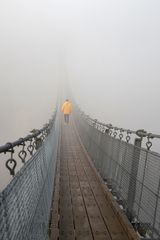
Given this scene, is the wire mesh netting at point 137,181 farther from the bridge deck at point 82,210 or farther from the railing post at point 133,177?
the bridge deck at point 82,210

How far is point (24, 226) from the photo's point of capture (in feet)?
10.8

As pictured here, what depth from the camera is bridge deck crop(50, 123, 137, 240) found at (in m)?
6.26

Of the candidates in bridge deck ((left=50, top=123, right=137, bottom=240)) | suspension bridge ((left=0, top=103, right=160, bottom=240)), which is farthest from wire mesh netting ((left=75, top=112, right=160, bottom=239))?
bridge deck ((left=50, top=123, right=137, bottom=240))

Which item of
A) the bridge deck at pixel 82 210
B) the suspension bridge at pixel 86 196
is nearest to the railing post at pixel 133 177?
the suspension bridge at pixel 86 196

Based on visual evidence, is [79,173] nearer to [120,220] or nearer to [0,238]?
[120,220]

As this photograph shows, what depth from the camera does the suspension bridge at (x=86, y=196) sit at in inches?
127

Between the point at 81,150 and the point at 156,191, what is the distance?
11960 mm

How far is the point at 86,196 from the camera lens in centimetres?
882

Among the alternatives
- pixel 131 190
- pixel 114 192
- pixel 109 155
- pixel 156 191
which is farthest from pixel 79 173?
pixel 156 191

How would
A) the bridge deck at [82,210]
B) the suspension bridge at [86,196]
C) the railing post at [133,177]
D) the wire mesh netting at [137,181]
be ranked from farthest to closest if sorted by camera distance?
the railing post at [133,177] < the bridge deck at [82,210] < the wire mesh netting at [137,181] < the suspension bridge at [86,196]

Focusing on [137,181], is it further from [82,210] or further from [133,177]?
[82,210]

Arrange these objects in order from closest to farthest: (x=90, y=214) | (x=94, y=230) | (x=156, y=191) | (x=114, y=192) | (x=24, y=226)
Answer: (x=24, y=226)
(x=156, y=191)
(x=94, y=230)
(x=90, y=214)
(x=114, y=192)

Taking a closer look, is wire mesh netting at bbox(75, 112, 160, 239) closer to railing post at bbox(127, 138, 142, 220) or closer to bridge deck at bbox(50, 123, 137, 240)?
railing post at bbox(127, 138, 142, 220)

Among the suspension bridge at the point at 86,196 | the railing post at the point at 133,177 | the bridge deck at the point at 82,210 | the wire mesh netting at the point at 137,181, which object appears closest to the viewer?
the suspension bridge at the point at 86,196
